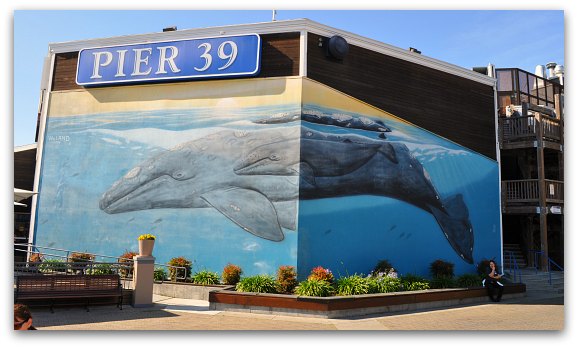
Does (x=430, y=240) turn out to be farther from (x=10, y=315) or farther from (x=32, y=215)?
(x=32, y=215)

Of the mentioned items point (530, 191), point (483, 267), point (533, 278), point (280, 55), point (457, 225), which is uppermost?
point (280, 55)

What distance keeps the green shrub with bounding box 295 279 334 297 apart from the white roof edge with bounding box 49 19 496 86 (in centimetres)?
805

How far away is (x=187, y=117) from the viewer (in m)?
15.6

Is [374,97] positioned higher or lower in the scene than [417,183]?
higher

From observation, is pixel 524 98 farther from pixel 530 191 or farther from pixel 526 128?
pixel 530 191

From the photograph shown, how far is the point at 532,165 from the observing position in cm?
2334

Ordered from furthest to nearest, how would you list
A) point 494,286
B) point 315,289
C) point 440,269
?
point 440,269 → point 494,286 → point 315,289

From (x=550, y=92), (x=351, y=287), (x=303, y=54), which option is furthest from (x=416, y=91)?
(x=550, y=92)

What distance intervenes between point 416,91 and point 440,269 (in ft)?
21.4

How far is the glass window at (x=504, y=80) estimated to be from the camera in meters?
24.0

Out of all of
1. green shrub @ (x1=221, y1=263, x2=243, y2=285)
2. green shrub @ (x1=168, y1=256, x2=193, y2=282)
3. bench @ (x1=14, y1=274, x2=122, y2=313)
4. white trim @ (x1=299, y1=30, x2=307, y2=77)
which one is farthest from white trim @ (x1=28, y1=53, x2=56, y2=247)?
white trim @ (x1=299, y1=30, x2=307, y2=77)
